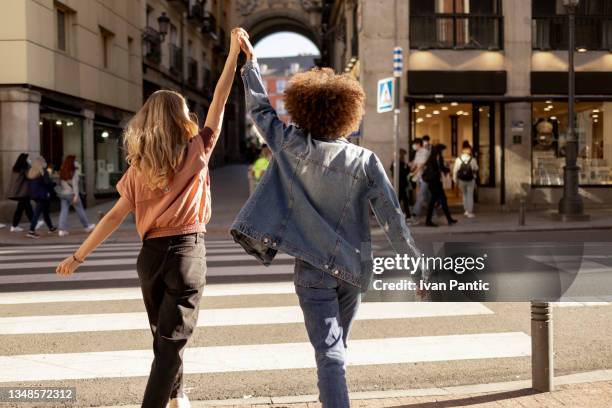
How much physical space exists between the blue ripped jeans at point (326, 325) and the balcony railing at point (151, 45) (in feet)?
88.1

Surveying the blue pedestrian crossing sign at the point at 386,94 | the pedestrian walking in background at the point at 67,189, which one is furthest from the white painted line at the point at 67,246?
the blue pedestrian crossing sign at the point at 386,94

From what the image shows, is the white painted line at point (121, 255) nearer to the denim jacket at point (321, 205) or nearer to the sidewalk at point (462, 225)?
the sidewalk at point (462, 225)

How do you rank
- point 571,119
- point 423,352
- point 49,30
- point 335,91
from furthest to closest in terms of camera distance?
point 49,30 → point 571,119 → point 423,352 → point 335,91

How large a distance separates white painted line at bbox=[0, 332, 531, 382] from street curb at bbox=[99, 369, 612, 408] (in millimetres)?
661

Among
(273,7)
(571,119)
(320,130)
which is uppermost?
(273,7)

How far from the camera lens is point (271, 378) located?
495 cm

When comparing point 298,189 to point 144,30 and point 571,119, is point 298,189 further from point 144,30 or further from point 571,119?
point 144,30

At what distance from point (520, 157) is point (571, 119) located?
351cm

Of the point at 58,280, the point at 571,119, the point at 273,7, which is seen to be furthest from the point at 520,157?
the point at 273,7

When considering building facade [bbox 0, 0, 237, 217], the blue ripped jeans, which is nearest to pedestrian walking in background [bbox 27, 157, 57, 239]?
building facade [bbox 0, 0, 237, 217]

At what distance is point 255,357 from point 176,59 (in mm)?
30420

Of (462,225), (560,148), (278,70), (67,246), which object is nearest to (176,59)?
(560,148)

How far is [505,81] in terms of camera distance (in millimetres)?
20312

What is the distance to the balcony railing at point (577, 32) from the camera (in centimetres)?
2069
